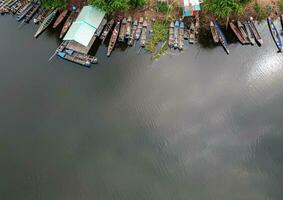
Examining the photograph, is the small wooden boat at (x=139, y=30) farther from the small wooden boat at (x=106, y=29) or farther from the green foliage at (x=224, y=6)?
the green foliage at (x=224, y=6)

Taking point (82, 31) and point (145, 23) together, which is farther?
point (145, 23)

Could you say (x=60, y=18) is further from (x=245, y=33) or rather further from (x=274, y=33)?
(x=274, y=33)

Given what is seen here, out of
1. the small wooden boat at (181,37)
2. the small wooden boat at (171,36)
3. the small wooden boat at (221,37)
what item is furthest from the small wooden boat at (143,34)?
the small wooden boat at (221,37)

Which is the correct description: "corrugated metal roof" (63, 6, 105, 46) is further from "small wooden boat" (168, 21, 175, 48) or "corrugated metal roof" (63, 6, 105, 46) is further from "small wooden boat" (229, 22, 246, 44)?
"small wooden boat" (229, 22, 246, 44)

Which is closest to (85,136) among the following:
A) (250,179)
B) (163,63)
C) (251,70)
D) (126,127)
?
(126,127)

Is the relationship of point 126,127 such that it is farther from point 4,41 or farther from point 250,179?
point 4,41

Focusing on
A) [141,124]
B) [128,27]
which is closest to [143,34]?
[128,27]

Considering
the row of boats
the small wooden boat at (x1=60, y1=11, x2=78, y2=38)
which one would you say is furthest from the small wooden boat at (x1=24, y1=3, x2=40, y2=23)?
the row of boats

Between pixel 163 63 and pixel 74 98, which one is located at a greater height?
pixel 163 63
